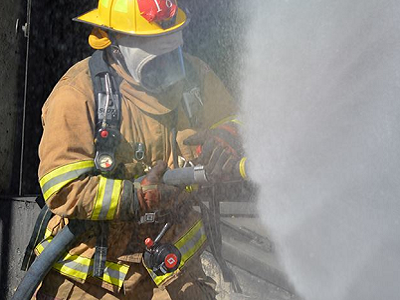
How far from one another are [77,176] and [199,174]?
1.56ft

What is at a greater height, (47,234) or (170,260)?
(170,260)

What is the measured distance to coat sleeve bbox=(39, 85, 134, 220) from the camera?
2582 mm

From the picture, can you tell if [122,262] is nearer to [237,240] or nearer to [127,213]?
[127,213]

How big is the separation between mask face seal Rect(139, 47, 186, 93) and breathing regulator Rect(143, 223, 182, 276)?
62cm

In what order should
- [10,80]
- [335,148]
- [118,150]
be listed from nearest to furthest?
1. [118,150]
2. [335,148]
3. [10,80]

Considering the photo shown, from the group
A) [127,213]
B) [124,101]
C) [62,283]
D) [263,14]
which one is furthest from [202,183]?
[263,14]

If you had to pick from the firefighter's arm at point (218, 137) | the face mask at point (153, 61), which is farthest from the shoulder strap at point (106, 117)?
the firefighter's arm at point (218, 137)

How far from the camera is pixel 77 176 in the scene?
102 inches

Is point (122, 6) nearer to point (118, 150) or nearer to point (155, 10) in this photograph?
point (155, 10)

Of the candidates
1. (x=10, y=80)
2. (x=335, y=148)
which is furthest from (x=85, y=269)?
(x=10, y=80)

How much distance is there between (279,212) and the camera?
3154 millimetres

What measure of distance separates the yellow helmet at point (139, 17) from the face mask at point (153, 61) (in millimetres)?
34

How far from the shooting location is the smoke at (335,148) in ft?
9.01

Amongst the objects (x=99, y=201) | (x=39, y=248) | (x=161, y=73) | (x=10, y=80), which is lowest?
(x=10, y=80)
